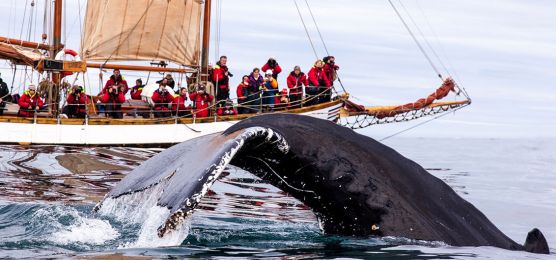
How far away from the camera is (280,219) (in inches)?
426

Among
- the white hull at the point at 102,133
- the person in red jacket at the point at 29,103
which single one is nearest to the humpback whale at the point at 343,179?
the white hull at the point at 102,133

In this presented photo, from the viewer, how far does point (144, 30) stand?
141 ft

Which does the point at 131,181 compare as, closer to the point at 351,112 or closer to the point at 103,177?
the point at 103,177

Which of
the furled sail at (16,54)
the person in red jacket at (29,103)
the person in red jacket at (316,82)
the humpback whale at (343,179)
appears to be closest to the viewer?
the humpback whale at (343,179)

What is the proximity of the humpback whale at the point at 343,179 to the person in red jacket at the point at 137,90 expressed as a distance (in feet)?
104

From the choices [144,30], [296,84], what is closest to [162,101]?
[296,84]

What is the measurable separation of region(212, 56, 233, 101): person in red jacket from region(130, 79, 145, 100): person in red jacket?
11.8 ft

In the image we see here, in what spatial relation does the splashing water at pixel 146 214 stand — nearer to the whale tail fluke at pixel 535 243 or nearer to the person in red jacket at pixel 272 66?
the whale tail fluke at pixel 535 243

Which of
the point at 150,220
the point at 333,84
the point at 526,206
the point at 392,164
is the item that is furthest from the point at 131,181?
the point at 333,84

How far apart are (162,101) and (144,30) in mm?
7722

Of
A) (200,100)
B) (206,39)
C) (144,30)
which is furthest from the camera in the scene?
(144,30)

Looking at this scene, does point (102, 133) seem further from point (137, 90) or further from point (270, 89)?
point (270, 89)

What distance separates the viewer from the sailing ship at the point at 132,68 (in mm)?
36344

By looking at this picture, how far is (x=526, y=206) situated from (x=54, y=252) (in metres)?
12.5
